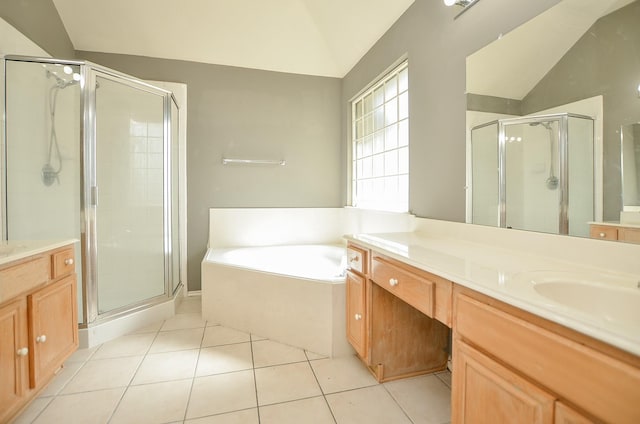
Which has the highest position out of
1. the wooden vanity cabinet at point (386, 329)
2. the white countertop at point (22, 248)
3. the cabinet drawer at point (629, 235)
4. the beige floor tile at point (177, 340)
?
the cabinet drawer at point (629, 235)

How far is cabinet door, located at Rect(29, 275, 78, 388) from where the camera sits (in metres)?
1.33

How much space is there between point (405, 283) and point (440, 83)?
1.29 meters

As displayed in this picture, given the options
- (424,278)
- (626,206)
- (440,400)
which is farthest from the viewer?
(440,400)

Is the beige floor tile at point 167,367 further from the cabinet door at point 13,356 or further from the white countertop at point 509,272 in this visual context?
the white countertop at point 509,272

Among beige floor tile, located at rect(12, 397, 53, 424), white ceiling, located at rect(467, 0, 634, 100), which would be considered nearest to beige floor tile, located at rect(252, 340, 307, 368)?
beige floor tile, located at rect(12, 397, 53, 424)

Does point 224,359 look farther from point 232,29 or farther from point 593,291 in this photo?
point 232,29

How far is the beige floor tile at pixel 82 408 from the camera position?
4.31 feet

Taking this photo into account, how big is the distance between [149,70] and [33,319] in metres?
2.44

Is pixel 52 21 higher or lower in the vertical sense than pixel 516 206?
higher

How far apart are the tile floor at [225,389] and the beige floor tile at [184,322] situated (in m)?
0.25

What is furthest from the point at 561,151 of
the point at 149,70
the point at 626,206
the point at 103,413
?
the point at 149,70

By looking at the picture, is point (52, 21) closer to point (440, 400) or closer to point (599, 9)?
point (599, 9)

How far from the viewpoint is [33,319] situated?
132 centimetres

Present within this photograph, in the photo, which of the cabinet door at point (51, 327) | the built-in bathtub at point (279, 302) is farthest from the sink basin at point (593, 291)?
the cabinet door at point (51, 327)
